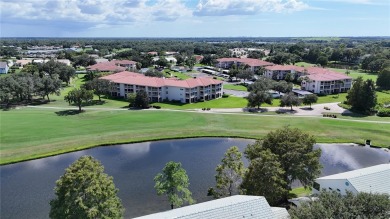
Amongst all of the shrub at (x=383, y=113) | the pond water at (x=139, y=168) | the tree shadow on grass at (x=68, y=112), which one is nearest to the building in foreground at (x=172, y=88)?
the tree shadow on grass at (x=68, y=112)

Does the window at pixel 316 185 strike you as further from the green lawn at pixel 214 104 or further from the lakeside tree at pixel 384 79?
the lakeside tree at pixel 384 79

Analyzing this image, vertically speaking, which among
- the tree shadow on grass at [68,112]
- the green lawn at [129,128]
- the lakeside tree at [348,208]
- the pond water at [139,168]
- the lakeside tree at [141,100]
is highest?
the lakeside tree at [348,208]

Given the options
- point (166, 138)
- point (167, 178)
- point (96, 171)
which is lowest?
point (166, 138)

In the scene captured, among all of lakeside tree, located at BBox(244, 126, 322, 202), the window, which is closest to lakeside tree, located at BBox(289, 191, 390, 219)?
lakeside tree, located at BBox(244, 126, 322, 202)

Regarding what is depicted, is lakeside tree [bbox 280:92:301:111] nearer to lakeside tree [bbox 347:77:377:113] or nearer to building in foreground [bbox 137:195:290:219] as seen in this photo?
lakeside tree [bbox 347:77:377:113]

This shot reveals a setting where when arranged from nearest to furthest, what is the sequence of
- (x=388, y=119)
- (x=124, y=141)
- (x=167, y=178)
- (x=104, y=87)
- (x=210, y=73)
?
(x=167, y=178), (x=124, y=141), (x=388, y=119), (x=104, y=87), (x=210, y=73)

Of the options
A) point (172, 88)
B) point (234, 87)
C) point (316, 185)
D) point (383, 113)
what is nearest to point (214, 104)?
point (172, 88)

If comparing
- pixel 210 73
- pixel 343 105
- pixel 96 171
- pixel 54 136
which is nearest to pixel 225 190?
pixel 96 171

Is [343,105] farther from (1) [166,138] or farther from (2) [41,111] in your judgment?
(2) [41,111]
